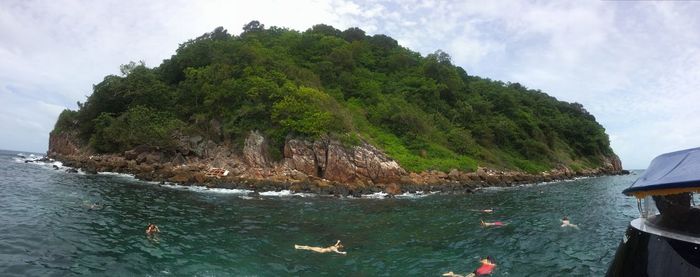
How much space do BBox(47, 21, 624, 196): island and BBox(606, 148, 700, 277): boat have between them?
100 ft

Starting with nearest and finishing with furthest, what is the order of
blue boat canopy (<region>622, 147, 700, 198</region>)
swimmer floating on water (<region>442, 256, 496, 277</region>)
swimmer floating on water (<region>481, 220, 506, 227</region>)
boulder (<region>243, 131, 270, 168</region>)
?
blue boat canopy (<region>622, 147, 700, 198</region>) → swimmer floating on water (<region>442, 256, 496, 277</region>) → swimmer floating on water (<region>481, 220, 506, 227</region>) → boulder (<region>243, 131, 270, 168</region>)

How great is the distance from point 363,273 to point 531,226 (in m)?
12.5

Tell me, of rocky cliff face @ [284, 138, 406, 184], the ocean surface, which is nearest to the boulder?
rocky cliff face @ [284, 138, 406, 184]

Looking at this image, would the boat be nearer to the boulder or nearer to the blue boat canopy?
the blue boat canopy

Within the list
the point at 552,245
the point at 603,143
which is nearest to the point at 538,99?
the point at 603,143

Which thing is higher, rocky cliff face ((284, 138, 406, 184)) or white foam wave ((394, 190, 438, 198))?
rocky cliff face ((284, 138, 406, 184))

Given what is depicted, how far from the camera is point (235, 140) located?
4828 centimetres

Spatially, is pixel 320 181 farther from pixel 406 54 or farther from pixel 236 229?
pixel 406 54

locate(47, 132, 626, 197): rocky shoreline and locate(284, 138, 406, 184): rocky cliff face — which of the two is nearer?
locate(47, 132, 626, 197): rocky shoreline

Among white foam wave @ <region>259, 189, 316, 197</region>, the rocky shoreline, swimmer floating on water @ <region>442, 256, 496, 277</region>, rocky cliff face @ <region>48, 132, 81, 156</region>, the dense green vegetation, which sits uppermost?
the dense green vegetation

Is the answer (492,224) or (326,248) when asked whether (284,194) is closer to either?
(492,224)

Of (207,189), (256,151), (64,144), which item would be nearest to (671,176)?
(207,189)

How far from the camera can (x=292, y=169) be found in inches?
1671

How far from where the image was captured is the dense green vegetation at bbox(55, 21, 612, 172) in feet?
160
